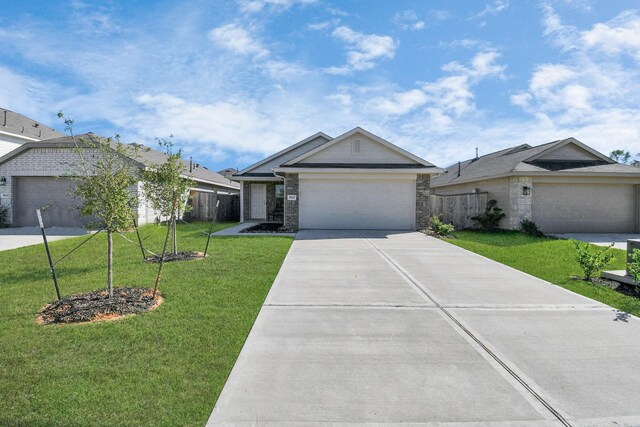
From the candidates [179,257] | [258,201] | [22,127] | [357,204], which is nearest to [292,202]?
[357,204]

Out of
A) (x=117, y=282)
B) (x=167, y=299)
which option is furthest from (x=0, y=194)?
(x=167, y=299)

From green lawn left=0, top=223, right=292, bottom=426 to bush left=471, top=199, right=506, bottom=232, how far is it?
12.4m

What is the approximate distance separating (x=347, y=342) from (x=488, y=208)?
13977mm

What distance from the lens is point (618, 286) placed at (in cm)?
632

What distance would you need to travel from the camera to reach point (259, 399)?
271 cm

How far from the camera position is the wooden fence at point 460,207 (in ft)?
52.9

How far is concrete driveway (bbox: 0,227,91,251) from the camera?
10.8 metres

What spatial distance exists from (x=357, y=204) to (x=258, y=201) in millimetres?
7538

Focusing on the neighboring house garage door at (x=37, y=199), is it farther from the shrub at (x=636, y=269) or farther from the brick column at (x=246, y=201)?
the shrub at (x=636, y=269)

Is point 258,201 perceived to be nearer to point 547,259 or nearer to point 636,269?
point 547,259

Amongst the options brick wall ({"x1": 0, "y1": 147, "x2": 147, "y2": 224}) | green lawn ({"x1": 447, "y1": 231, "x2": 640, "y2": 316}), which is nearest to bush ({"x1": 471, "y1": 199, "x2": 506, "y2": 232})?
green lawn ({"x1": 447, "y1": 231, "x2": 640, "y2": 316})

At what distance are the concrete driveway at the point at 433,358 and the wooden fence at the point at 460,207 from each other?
34.9 feet

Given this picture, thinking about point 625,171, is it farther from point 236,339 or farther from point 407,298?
point 236,339

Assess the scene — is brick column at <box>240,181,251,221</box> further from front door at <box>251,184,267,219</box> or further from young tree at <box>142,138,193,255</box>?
young tree at <box>142,138,193,255</box>
